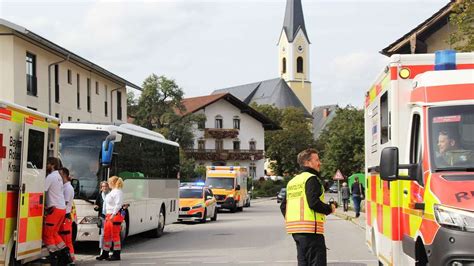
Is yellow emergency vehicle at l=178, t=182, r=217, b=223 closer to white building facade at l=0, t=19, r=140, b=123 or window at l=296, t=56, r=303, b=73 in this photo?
white building facade at l=0, t=19, r=140, b=123

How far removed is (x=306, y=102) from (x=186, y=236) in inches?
4714

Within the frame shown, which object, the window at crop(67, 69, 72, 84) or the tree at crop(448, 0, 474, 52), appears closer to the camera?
the tree at crop(448, 0, 474, 52)

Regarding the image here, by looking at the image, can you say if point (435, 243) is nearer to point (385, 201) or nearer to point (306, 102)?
point (385, 201)

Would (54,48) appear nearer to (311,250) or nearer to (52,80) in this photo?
(52,80)

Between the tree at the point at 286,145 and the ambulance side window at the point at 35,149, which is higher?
the tree at the point at 286,145

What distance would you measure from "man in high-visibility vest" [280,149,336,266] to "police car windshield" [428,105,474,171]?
4.46 feet

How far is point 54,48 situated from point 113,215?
1001 inches

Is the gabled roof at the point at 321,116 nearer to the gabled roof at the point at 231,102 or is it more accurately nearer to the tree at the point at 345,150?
→ the gabled roof at the point at 231,102

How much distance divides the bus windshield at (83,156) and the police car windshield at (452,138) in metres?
9.50

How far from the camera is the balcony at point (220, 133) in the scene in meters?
87.3

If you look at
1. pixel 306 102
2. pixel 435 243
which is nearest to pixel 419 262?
pixel 435 243

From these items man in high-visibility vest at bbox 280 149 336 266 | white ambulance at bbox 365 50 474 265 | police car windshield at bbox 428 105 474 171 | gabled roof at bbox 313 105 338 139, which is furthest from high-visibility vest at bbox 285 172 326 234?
gabled roof at bbox 313 105 338 139

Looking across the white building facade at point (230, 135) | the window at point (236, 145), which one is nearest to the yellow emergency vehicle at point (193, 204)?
the white building facade at point (230, 135)

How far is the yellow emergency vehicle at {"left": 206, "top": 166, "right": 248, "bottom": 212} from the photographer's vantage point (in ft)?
123
